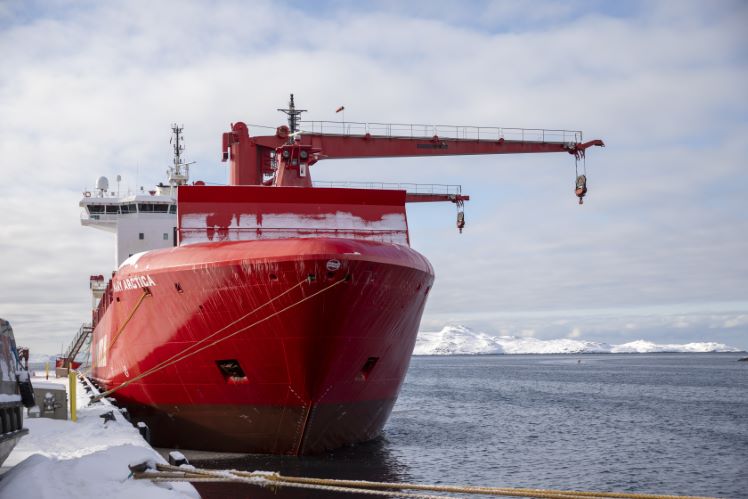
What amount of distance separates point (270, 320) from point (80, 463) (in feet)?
20.3

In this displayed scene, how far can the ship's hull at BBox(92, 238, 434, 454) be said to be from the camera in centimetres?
1546

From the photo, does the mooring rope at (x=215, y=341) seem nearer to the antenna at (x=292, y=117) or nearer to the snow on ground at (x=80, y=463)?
the snow on ground at (x=80, y=463)

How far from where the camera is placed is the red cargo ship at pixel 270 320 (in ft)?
51.0

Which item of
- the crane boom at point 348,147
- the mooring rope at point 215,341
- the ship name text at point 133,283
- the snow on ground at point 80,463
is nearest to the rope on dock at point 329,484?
the snow on ground at point 80,463

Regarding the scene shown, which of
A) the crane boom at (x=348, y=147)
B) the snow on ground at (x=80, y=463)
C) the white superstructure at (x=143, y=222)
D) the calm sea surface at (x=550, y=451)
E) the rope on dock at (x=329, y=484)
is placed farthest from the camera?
Answer: the white superstructure at (x=143, y=222)

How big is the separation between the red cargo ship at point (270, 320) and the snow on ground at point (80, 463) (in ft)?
10.5

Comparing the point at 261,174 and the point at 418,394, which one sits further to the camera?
the point at 418,394

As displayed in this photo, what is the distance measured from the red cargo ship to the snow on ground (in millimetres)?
3192

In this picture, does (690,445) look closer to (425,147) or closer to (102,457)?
(425,147)

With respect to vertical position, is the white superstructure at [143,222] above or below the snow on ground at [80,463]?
above

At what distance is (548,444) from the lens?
2275 centimetres

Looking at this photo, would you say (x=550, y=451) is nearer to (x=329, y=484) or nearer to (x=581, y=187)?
(x=581, y=187)

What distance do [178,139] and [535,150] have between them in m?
17.9

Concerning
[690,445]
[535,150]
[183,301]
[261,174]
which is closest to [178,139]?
[261,174]
